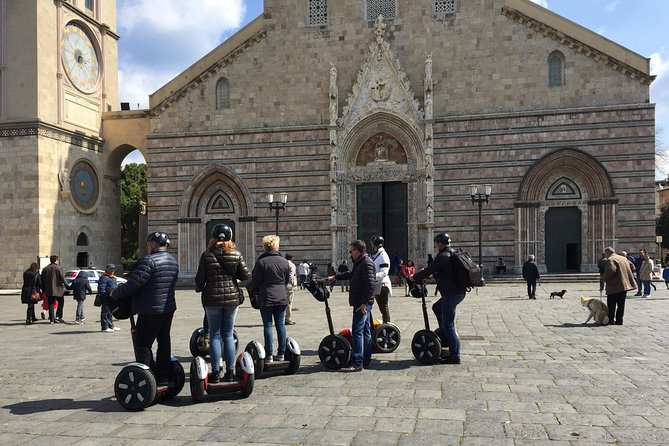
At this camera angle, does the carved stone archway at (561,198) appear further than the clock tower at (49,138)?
No

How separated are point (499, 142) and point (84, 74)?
68.9 ft

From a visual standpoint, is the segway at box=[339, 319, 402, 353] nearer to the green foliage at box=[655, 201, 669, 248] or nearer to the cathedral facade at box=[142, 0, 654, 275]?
the cathedral facade at box=[142, 0, 654, 275]

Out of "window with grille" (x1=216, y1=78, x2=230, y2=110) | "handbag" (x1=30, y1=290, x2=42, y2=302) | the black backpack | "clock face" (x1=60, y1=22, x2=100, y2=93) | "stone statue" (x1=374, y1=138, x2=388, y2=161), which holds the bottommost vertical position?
"handbag" (x1=30, y1=290, x2=42, y2=302)

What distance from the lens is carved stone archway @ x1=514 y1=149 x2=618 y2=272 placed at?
2738 centimetres

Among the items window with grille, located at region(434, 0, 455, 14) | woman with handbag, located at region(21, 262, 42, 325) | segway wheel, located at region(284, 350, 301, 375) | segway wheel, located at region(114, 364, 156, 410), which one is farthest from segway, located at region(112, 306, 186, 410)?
window with grille, located at region(434, 0, 455, 14)

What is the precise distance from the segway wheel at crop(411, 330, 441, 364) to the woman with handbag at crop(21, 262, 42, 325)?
11585 millimetres

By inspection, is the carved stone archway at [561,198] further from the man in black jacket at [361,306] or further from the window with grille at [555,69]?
the man in black jacket at [361,306]

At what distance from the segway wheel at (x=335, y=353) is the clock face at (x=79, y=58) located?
27120 millimetres

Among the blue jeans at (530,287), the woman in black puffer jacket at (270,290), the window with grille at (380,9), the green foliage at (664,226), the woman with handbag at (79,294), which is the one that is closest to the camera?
the woman in black puffer jacket at (270,290)

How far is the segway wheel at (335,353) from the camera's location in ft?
29.2

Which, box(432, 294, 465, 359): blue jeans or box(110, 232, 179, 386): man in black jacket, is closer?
box(110, 232, 179, 386): man in black jacket

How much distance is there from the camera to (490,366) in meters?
9.01

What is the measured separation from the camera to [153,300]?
7.17 m

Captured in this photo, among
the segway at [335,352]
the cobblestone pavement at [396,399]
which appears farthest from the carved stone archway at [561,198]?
the segway at [335,352]
